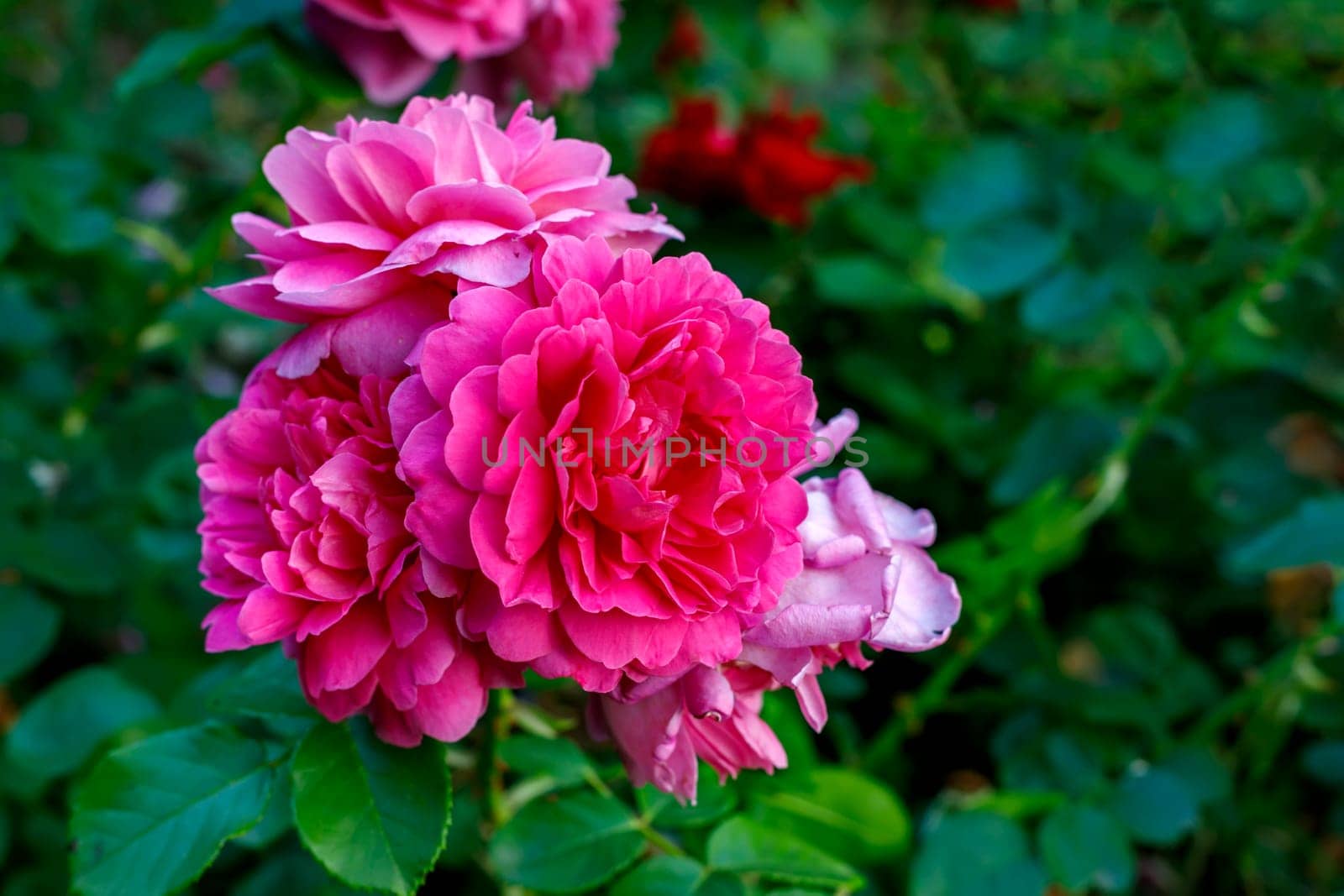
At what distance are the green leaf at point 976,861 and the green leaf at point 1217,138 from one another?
2.43ft

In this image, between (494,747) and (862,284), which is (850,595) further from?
(862,284)

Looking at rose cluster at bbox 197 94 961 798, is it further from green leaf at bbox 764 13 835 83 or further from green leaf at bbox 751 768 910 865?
green leaf at bbox 764 13 835 83

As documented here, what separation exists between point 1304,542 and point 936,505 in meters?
0.50

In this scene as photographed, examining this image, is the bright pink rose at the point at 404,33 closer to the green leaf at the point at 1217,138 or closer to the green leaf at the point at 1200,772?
the green leaf at the point at 1217,138

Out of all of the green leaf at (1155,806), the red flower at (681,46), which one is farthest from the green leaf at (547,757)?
the red flower at (681,46)

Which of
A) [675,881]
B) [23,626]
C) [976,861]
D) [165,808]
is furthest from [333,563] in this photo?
[23,626]

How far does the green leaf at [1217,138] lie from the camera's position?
Answer: 1.09 m

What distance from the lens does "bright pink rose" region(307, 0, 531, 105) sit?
824mm

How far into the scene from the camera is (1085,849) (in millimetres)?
832

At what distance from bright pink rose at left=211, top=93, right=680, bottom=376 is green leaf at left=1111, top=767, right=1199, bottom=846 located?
2.32ft

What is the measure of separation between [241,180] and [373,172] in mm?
1403

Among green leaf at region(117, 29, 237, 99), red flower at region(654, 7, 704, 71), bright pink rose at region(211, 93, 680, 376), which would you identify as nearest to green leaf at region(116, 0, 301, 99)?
green leaf at region(117, 29, 237, 99)

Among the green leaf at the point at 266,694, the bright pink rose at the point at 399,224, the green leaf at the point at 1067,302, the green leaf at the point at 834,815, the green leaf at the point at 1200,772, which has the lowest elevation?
the green leaf at the point at 1200,772

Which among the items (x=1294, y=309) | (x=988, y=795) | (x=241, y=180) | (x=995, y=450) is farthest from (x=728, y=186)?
(x=241, y=180)
